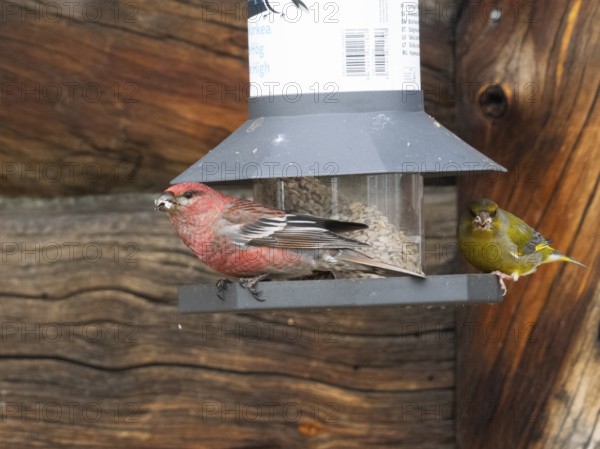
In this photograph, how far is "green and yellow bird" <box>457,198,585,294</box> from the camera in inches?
211

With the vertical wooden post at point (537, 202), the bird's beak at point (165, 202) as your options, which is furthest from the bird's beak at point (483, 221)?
the bird's beak at point (165, 202)

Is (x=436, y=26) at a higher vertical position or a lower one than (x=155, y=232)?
higher

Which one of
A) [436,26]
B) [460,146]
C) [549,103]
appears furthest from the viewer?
[436,26]

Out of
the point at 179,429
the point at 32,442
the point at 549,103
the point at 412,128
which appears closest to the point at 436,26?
the point at 549,103

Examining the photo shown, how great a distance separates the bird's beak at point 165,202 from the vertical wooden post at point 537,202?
139cm

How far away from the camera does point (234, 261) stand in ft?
15.8

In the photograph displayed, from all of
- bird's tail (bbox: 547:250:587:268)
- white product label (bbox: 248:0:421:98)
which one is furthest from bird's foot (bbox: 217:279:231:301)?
bird's tail (bbox: 547:250:587:268)

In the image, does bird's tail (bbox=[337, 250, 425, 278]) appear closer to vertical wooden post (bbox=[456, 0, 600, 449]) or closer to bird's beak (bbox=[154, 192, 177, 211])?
bird's beak (bbox=[154, 192, 177, 211])

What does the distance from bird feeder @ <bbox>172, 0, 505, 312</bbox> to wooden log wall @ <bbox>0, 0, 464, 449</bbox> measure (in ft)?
2.47

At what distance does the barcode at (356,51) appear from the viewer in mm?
4660

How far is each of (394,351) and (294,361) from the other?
45 cm

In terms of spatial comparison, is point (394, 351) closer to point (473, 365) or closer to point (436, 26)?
point (473, 365)

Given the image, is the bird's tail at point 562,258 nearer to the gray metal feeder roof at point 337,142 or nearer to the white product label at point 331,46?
the gray metal feeder roof at point 337,142

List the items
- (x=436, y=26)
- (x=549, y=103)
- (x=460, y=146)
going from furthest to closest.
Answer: (x=436, y=26) < (x=549, y=103) < (x=460, y=146)
